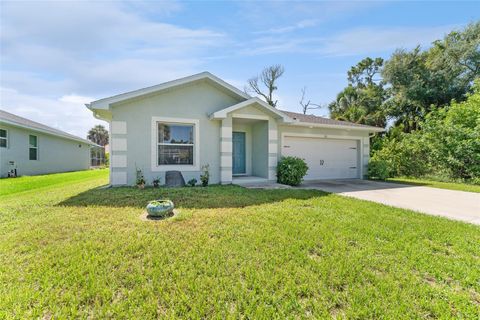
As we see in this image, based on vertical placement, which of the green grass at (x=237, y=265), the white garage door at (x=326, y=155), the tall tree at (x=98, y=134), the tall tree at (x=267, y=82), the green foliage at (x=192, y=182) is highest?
the tall tree at (x=267, y=82)

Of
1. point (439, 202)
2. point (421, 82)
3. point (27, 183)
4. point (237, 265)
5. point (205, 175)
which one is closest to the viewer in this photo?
point (237, 265)

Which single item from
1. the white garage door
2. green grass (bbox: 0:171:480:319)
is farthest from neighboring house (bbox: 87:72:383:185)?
green grass (bbox: 0:171:480:319)

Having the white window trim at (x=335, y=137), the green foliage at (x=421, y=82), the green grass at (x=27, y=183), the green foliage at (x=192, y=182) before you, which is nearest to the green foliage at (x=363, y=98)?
the green foliage at (x=421, y=82)

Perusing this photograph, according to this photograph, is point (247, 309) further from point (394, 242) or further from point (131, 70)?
point (131, 70)

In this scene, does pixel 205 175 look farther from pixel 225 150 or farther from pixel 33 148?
pixel 33 148

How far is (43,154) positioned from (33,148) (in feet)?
3.44

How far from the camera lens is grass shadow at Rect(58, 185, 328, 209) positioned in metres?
5.91

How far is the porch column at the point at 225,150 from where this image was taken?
9.20 m

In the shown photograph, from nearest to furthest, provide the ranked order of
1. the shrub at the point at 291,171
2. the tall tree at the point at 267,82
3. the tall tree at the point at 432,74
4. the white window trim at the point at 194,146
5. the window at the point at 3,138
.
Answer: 1. the white window trim at the point at 194,146
2. the shrub at the point at 291,171
3. the window at the point at 3,138
4. the tall tree at the point at 432,74
5. the tall tree at the point at 267,82

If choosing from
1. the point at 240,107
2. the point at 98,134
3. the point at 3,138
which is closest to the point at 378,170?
the point at 240,107

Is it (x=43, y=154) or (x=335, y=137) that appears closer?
(x=335, y=137)

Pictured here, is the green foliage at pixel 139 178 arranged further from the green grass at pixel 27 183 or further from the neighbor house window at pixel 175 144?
the green grass at pixel 27 183

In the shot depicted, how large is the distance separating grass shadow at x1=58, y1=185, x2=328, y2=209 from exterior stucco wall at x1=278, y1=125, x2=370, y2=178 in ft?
13.4

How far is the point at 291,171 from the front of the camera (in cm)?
→ 955
